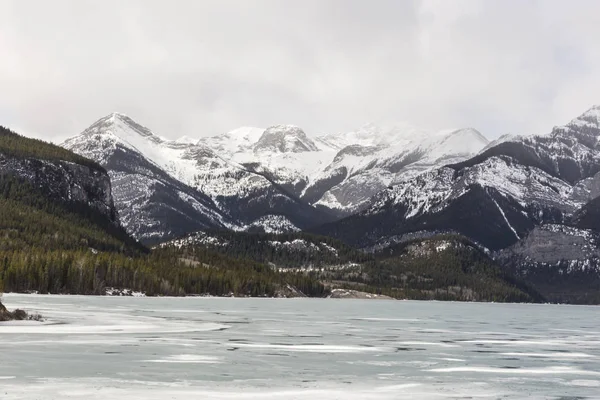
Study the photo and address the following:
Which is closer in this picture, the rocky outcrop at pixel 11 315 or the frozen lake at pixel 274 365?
the frozen lake at pixel 274 365

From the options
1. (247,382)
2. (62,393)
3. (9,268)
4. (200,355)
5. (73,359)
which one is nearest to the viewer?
(62,393)

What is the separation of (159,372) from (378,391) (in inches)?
501

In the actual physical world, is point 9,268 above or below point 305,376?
A: above

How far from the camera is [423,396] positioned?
3838 cm

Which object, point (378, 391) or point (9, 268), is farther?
point (9, 268)

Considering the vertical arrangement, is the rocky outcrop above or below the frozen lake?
above

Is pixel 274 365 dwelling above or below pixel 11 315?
below

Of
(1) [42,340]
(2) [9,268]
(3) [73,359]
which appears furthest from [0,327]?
(2) [9,268]

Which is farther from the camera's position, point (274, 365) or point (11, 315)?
point (11, 315)

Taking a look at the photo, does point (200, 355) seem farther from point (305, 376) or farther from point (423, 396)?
point (423, 396)

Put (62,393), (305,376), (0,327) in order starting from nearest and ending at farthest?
(62,393) < (305,376) < (0,327)

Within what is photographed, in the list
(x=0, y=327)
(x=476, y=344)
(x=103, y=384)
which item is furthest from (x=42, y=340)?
(x=476, y=344)

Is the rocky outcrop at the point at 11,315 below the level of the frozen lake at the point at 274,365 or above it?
above

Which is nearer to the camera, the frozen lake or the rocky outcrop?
the frozen lake
